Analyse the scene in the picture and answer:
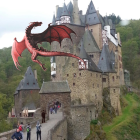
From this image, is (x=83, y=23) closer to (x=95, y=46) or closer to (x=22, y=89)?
(x=95, y=46)

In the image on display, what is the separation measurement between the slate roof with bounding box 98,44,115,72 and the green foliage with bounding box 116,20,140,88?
17.4 metres

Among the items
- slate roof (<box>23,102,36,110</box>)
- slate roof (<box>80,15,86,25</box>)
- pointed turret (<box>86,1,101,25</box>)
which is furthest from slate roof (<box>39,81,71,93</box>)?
slate roof (<box>80,15,86,25</box>)

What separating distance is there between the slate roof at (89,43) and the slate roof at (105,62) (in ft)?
6.82

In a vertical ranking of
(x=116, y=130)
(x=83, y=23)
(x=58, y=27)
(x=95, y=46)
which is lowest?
(x=116, y=130)

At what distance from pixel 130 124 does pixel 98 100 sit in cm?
463

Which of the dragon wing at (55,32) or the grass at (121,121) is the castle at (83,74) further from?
the dragon wing at (55,32)

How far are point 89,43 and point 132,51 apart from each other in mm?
27157

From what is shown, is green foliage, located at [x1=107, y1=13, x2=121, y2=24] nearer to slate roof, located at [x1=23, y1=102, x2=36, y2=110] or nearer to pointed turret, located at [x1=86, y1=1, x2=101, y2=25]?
pointed turret, located at [x1=86, y1=1, x2=101, y2=25]

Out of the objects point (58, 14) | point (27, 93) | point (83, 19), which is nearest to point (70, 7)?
point (58, 14)

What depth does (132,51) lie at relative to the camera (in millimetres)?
65875

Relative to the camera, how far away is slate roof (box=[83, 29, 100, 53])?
40.6 m

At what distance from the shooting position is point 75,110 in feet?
90.5

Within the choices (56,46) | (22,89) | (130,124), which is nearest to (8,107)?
(22,89)

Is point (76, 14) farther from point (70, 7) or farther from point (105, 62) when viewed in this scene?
point (105, 62)
